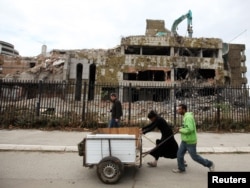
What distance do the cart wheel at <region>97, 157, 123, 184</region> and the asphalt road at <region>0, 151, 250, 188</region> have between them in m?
0.13

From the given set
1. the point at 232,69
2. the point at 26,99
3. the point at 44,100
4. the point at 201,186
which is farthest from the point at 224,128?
the point at 232,69

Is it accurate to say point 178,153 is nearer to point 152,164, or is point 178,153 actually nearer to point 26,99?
point 152,164

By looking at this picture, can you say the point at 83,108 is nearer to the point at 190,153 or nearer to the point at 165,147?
the point at 165,147

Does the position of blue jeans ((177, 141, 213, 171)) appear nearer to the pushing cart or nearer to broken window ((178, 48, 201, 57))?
the pushing cart

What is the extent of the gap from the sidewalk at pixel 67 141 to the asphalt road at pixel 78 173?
756 mm

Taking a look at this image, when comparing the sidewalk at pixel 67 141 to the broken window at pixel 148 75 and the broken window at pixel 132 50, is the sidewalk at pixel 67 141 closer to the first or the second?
the broken window at pixel 148 75

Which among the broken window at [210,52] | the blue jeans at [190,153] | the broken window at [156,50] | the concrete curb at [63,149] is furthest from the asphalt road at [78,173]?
the broken window at [210,52]

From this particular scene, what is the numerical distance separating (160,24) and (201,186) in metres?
41.2

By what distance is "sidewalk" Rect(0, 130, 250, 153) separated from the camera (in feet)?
27.7

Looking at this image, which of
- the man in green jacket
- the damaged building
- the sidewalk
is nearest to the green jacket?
the man in green jacket

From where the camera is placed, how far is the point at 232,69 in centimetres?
4238

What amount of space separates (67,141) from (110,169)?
465 centimetres

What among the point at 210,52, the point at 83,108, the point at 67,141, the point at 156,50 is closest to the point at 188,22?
the point at 210,52

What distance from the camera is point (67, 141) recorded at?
9602 mm
